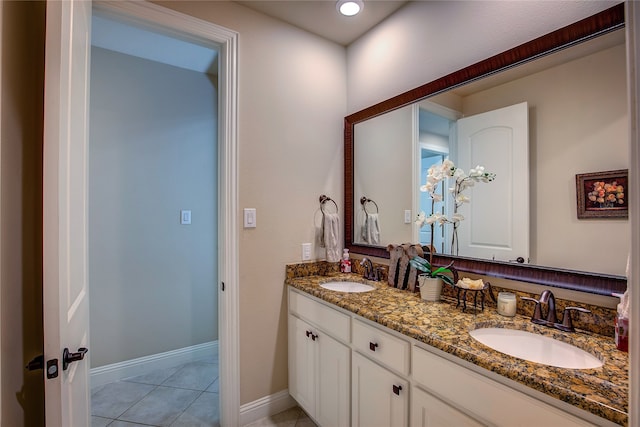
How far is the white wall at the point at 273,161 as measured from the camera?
1.88m

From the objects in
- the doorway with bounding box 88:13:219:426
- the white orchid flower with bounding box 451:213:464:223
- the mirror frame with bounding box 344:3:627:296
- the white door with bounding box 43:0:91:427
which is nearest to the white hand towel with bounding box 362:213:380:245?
the mirror frame with bounding box 344:3:627:296

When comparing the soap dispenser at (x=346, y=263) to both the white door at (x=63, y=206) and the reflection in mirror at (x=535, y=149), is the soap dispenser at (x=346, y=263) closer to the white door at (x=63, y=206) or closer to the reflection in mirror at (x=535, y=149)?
the reflection in mirror at (x=535, y=149)

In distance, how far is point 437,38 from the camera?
5.55 ft

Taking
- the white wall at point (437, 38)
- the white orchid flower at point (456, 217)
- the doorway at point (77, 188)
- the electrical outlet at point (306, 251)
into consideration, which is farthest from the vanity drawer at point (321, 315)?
the white wall at point (437, 38)

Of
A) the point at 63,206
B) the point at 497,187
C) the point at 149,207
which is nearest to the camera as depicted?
the point at 63,206

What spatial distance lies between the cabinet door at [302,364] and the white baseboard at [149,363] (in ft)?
3.82

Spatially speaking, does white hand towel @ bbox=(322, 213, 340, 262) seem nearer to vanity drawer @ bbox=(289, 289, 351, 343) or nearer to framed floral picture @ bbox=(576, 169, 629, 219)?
vanity drawer @ bbox=(289, 289, 351, 343)

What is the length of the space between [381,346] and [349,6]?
5.95 feet

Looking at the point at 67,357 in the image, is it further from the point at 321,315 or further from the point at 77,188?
the point at 321,315

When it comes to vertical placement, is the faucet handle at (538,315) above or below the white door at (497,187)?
below

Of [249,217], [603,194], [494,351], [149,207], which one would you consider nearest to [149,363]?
[149,207]

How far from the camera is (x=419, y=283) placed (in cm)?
157

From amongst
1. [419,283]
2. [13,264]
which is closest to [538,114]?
[419,283]

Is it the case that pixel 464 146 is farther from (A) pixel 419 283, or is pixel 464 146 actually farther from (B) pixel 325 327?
(B) pixel 325 327
